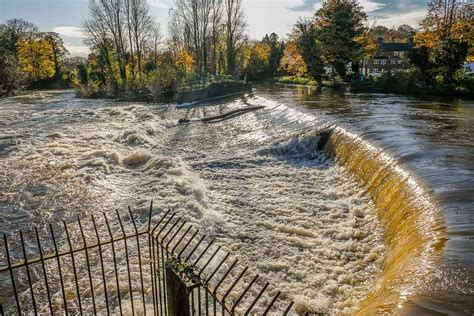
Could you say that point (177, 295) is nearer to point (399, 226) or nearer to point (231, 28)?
point (399, 226)

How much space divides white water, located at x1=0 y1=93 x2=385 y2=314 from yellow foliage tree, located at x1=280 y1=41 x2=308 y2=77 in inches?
1021

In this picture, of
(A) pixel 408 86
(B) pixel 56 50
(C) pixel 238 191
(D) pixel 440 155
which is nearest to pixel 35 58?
(B) pixel 56 50

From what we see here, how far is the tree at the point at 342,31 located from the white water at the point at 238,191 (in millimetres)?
16157

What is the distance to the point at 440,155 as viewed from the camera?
803 centimetres

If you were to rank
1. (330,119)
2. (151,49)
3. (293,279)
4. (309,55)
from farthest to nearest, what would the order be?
(151,49)
(309,55)
(330,119)
(293,279)

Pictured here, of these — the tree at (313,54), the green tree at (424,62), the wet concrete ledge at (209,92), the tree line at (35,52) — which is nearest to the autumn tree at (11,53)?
the tree line at (35,52)

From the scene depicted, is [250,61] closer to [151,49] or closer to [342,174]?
[151,49]

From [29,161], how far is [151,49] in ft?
151

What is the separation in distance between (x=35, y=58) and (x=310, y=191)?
53.5 meters

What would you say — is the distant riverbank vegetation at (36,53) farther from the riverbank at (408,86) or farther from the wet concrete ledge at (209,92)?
the riverbank at (408,86)

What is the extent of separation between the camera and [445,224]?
4.83m

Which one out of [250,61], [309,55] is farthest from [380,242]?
[250,61]

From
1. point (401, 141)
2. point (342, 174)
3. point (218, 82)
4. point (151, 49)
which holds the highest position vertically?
point (151, 49)

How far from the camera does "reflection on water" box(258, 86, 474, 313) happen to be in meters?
3.62
